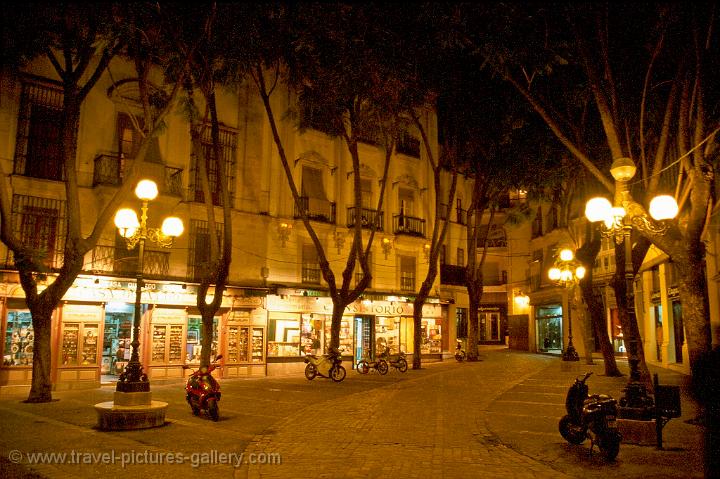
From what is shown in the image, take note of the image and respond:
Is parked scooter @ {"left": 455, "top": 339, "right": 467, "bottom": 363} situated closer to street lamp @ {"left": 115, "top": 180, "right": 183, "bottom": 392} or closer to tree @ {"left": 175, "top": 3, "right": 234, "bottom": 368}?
tree @ {"left": 175, "top": 3, "right": 234, "bottom": 368}

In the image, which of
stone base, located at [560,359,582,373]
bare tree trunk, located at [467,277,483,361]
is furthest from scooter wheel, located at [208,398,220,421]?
bare tree trunk, located at [467,277,483,361]

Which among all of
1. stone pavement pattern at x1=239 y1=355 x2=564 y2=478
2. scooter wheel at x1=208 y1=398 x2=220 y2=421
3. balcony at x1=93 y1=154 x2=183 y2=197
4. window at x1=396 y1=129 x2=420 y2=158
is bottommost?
stone pavement pattern at x1=239 y1=355 x2=564 y2=478

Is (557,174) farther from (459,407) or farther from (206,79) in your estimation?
(206,79)

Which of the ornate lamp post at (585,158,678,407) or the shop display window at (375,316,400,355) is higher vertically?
the ornate lamp post at (585,158,678,407)

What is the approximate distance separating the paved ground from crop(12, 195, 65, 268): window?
4641 mm

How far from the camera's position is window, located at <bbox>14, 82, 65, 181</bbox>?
A: 17.3 m

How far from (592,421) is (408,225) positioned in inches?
842

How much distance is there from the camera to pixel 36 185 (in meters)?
17.2

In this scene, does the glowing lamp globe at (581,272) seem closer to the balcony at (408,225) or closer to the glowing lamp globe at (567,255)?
the glowing lamp globe at (567,255)

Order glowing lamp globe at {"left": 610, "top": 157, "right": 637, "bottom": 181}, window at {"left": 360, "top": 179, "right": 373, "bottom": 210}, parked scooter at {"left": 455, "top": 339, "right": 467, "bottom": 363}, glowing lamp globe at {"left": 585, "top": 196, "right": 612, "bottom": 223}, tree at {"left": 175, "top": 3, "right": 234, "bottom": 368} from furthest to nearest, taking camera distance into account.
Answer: parked scooter at {"left": 455, "top": 339, "right": 467, "bottom": 363}, window at {"left": 360, "top": 179, "right": 373, "bottom": 210}, tree at {"left": 175, "top": 3, "right": 234, "bottom": 368}, glowing lamp globe at {"left": 585, "top": 196, "right": 612, "bottom": 223}, glowing lamp globe at {"left": 610, "top": 157, "right": 637, "bottom": 181}

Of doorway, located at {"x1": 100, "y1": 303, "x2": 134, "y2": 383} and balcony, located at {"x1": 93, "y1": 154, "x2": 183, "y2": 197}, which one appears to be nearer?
balcony, located at {"x1": 93, "y1": 154, "x2": 183, "y2": 197}

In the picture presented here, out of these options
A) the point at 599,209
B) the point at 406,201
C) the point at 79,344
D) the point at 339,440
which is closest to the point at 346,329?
the point at 406,201

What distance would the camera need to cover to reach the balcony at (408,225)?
92.8 ft

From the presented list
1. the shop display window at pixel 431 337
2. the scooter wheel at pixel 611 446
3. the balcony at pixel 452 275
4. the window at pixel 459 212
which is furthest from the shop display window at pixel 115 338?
the window at pixel 459 212
